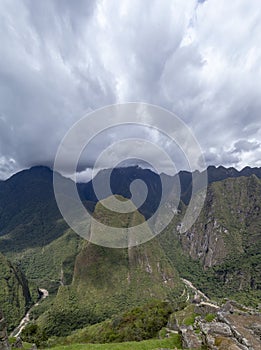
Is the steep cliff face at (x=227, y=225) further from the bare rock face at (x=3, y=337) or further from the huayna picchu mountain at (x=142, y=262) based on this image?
the bare rock face at (x=3, y=337)

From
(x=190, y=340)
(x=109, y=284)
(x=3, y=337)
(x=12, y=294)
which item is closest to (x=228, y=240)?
(x=109, y=284)

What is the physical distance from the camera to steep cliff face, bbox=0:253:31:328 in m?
69.1

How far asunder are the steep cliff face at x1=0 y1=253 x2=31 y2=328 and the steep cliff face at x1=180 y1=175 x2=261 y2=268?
3464 inches

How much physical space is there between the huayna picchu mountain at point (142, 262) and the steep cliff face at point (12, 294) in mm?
801

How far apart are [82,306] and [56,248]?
85.6 meters

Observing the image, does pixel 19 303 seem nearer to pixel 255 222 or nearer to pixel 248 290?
pixel 248 290

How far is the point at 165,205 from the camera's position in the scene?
15525 cm

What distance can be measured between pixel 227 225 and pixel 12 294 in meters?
104

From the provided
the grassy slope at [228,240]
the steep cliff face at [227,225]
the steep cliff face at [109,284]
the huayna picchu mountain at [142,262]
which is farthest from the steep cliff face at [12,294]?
the steep cliff face at [227,225]

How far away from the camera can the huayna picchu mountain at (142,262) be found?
65750 mm

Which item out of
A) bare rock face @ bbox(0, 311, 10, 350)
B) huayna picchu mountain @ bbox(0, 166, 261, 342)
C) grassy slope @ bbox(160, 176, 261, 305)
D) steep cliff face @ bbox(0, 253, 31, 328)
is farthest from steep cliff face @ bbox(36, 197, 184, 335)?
bare rock face @ bbox(0, 311, 10, 350)

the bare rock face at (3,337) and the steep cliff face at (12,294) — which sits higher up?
the bare rock face at (3,337)

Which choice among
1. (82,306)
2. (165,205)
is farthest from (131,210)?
(165,205)

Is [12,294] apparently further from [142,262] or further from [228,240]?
[228,240]
